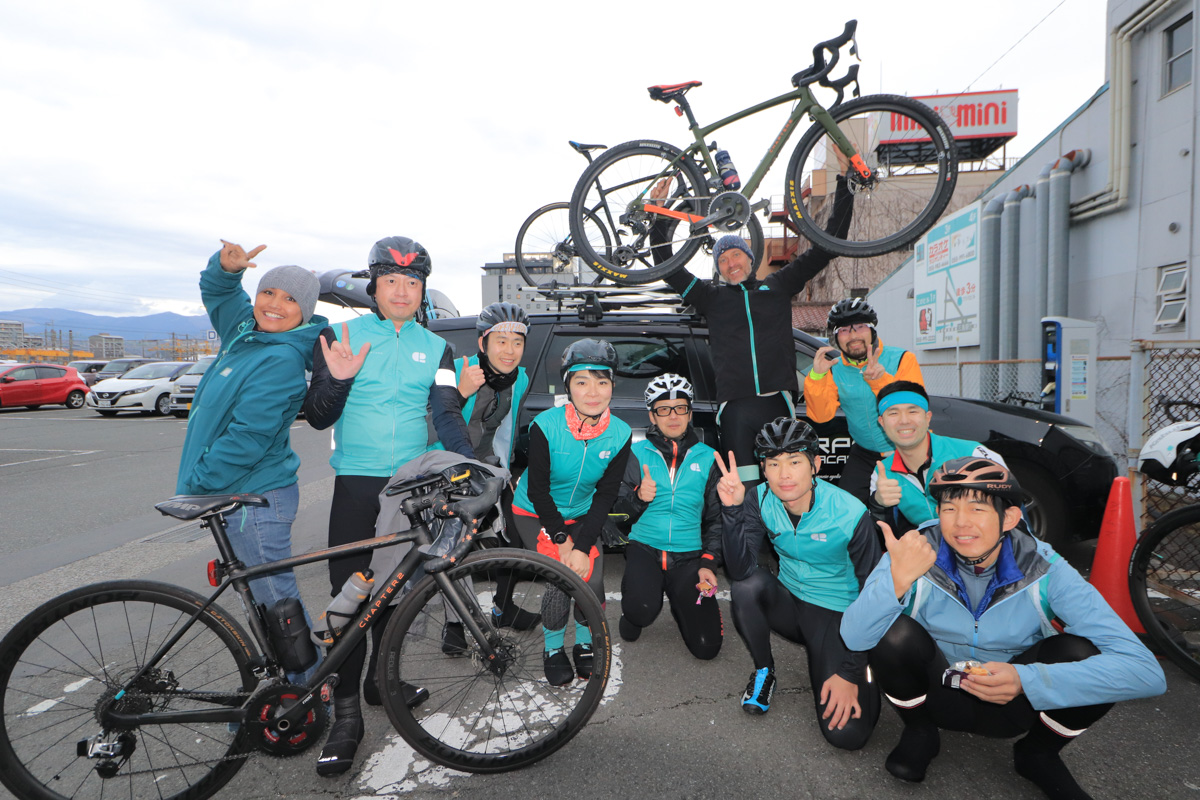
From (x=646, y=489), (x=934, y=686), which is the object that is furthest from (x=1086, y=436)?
(x=646, y=489)

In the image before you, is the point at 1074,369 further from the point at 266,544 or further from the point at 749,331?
the point at 266,544

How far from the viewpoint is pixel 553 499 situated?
3207mm

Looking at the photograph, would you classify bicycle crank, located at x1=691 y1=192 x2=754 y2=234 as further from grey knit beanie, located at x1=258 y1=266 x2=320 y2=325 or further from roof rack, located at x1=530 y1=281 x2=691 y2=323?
grey knit beanie, located at x1=258 y1=266 x2=320 y2=325

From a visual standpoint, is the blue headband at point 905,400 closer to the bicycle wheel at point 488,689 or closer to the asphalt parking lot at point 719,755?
the asphalt parking lot at point 719,755

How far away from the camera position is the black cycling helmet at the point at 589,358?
9.95ft

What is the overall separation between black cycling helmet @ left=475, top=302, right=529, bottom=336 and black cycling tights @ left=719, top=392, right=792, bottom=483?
1421 millimetres

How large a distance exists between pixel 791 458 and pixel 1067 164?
9636 mm

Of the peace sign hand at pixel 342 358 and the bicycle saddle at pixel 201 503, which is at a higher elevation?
the peace sign hand at pixel 342 358

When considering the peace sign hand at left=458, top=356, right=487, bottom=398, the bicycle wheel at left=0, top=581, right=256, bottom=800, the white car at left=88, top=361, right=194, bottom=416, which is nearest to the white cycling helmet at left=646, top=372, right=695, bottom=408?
the peace sign hand at left=458, top=356, right=487, bottom=398

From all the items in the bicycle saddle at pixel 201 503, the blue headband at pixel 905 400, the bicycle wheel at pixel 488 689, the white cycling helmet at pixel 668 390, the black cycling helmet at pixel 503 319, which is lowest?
the bicycle wheel at pixel 488 689

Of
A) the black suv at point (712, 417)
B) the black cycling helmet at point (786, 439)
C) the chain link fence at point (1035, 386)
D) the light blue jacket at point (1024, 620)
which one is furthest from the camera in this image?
the chain link fence at point (1035, 386)

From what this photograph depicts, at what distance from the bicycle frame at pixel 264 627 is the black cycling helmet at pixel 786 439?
1.51 m

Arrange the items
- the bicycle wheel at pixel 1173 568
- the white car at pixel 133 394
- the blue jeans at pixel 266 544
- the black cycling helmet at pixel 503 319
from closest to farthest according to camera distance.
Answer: the blue jeans at pixel 266 544, the bicycle wheel at pixel 1173 568, the black cycling helmet at pixel 503 319, the white car at pixel 133 394

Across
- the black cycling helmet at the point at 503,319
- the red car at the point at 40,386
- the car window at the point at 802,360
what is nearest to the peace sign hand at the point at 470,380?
the black cycling helmet at the point at 503,319
